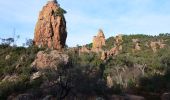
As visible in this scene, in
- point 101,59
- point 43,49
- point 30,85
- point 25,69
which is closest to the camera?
point 30,85

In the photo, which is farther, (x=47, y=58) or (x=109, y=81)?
(x=109, y=81)

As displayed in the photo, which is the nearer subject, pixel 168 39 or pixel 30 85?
pixel 30 85

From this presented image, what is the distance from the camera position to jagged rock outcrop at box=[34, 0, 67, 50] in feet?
260

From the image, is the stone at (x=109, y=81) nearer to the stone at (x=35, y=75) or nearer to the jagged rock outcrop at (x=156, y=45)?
the stone at (x=35, y=75)

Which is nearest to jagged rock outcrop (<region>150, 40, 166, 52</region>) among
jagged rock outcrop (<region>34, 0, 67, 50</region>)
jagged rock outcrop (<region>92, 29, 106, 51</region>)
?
jagged rock outcrop (<region>92, 29, 106, 51</region>)

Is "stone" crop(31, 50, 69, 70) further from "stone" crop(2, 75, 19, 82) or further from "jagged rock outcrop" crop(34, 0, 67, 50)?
"jagged rock outcrop" crop(34, 0, 67, 50)

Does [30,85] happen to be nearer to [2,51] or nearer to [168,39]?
[2,51]

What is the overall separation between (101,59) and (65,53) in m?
24.7

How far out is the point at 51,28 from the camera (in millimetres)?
80312

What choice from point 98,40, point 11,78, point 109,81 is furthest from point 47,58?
point 98,40

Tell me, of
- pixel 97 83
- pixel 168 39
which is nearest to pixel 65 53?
pixel 97 83

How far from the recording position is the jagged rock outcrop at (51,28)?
79188mm

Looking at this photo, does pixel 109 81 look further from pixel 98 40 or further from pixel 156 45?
pixel 156 45

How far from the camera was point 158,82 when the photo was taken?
78.1 meters
